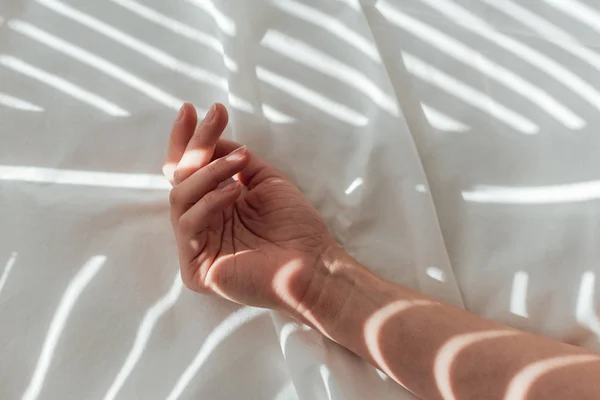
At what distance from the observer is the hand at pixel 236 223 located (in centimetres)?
76

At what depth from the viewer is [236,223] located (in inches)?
33.1

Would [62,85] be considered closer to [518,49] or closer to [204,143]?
[204,143]

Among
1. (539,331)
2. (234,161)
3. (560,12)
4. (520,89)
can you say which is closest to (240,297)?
(234,161)

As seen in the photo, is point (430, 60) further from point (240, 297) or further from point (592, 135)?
point (240, 297)

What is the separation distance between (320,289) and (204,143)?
0.92 feet

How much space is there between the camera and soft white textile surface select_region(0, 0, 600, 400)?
0.81 meters

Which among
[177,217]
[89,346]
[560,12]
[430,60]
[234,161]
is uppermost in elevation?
[560,12]

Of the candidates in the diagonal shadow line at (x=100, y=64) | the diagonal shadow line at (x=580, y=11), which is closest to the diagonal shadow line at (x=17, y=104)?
the diagonal shadow line at (x=100, y=64)

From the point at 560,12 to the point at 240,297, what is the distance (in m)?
0.74

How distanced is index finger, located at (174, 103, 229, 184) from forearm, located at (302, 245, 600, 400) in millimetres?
245

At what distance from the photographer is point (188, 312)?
828mm

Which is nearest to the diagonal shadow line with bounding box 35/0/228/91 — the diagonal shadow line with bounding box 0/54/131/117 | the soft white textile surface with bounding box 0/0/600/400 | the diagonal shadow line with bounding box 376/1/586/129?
the soft white textile surface with bounding box 0/0/600/400

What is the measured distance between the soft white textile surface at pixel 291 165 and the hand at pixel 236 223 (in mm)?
49

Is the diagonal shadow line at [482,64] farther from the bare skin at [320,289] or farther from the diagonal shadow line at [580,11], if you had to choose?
the bare skin at [320,289]
